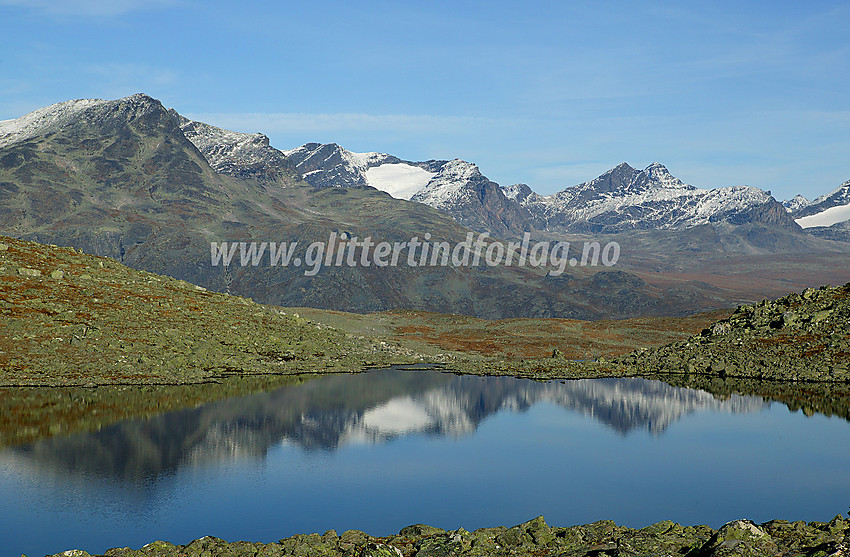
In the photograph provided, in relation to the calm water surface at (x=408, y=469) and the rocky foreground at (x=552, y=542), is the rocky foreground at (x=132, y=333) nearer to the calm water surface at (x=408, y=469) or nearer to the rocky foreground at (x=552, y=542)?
the calm water surface at (x=408, y=469)

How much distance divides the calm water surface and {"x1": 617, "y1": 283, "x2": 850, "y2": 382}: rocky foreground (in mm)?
16126

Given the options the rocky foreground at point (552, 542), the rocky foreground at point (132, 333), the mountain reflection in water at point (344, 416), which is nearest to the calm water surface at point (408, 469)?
the mountain reflection in water at point (344, 416)

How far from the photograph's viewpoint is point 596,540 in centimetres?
2984

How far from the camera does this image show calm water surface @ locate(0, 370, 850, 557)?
34906 mm

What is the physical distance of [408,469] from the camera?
46062 millimetres

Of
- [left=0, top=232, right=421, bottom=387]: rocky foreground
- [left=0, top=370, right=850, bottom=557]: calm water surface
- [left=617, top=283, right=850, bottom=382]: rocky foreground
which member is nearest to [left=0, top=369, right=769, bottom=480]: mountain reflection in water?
[left=0, top=370, right=850, bottom=557]: calm water surface

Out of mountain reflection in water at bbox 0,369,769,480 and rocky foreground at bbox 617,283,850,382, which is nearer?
mountain reflection in water at bbox 0,369,769,480

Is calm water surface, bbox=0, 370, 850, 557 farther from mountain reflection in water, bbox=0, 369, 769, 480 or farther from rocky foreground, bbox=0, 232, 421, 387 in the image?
rocky foreground, bbox=0, 232, 421, 387

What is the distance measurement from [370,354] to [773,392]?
53.5 m

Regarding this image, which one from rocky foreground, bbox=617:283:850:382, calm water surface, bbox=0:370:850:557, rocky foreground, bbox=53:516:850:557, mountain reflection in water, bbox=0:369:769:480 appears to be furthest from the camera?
rocky foreground, bbox=617:283:850:382

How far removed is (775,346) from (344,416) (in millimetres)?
58017

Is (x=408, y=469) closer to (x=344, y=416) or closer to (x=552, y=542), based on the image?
(x=552, y=542)

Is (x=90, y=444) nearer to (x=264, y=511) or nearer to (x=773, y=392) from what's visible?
(x=264, y=511)

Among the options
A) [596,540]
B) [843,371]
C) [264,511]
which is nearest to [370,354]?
[843,371]
